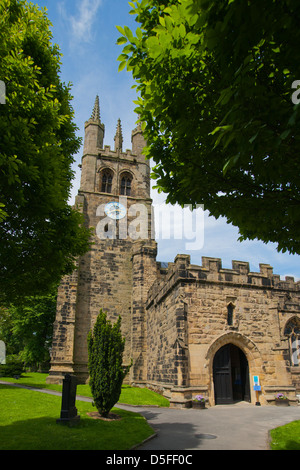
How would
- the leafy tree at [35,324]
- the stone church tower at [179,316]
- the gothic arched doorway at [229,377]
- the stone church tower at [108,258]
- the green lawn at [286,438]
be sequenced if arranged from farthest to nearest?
the leafy tree at [35,324]
the stone church tower at [108,258]
the gothic arched doorway at [229,377]
the stone church tower at [179,316]
the green lawn at [286,438]

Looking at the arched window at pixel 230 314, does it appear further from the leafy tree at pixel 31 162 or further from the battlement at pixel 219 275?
the leafy tree at pixel 31 162

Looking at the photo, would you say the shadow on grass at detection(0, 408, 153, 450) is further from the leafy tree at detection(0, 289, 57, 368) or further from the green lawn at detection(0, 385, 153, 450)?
the leafy tree at detection(0, 289, 57, 368)

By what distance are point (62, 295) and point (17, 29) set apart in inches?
679

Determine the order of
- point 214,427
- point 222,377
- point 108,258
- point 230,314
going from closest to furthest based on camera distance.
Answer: point 214,427 < point 222,377 < point 230,314 < point 108,258

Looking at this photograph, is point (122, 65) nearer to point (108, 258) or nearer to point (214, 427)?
point (214, 427)

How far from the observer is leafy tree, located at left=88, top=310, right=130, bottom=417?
9914mm

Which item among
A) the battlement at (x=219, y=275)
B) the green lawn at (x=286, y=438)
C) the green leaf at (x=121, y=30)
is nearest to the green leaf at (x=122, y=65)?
the green leaf at (x=121, y=30)

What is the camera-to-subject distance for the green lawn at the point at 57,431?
251 inches

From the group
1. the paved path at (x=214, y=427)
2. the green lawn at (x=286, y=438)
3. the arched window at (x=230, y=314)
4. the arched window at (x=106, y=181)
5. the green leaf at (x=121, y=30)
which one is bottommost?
the paved path at (x=214, y=427)

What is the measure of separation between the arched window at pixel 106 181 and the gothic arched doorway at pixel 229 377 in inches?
696

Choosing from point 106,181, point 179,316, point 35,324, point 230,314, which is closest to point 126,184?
point 106,181

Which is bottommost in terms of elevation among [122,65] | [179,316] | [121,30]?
[179,316]

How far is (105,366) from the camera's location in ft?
33.8

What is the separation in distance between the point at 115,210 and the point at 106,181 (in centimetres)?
337
